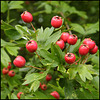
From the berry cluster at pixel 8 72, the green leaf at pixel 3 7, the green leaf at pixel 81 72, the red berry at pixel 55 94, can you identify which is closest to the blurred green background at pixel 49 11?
the green leaf at pixel 3 7

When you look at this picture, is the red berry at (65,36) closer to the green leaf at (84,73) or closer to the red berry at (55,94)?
the green leaf at (84,73)

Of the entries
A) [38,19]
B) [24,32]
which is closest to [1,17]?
[38,19]

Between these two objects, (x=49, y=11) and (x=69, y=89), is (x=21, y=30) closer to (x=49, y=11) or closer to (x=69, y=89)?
(x=69, y=89)

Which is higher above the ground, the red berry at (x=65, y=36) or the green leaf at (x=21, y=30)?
the green leaf at (x=21, y=30)

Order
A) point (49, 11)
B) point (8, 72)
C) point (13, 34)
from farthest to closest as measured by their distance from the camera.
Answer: point (49, 11) → point (8, 72) → point (13, 34)

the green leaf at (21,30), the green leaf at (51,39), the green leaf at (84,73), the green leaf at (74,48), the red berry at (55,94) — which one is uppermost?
the green leaf at (21,30)

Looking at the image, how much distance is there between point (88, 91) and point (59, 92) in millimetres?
247

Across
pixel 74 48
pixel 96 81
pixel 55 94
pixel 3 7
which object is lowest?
pixel 55 94

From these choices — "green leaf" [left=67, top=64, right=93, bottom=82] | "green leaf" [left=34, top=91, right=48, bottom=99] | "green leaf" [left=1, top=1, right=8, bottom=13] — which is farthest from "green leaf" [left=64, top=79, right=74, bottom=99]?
"green leaf" [left=1, top=1, right=8, bottom=13]

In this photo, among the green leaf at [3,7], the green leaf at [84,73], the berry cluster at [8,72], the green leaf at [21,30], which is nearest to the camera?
the green leaf at [84,73]

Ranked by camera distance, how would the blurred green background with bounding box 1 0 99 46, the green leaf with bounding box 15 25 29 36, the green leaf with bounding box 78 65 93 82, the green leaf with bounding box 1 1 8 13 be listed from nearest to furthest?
the green leaf with bounding box 78 65 93 82 < the green leaf with bounding box 15 25 29 36 < the green leaf with bounding box 1 1 8 13 < the blurred green background with bounding box 1 0 99 46

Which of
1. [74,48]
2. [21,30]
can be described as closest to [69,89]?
[74,48]

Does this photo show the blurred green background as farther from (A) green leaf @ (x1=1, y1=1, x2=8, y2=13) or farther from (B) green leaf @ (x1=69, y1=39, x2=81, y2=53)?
(B) green leaf @ (x1=69, y1=39, x2=81, y2=53)

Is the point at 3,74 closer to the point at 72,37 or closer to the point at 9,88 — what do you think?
the point at 9,88
